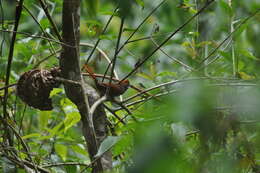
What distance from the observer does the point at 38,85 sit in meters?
1.12

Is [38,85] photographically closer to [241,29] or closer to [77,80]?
[77,80]

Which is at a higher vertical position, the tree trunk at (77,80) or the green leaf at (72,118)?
the tree trunk at (77,80)

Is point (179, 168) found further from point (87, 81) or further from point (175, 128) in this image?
point (87, 81)

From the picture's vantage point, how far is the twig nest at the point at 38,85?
1.11 meters

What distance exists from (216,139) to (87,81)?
0.70 metres

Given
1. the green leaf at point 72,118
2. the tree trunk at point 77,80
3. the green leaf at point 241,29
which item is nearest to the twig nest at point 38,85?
the tree trunk at point 77,80

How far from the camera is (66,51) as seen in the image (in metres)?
0.96

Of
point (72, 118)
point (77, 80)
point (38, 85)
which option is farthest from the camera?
point (72, 118)

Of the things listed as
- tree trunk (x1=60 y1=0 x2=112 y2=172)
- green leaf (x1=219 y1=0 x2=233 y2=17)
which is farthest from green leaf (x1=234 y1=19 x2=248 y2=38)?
tree trunk (x1=60 y1=0 x2=112 y2=172)

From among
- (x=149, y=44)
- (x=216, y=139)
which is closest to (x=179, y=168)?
(x=216, y=139)

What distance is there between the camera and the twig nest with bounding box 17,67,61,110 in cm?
111

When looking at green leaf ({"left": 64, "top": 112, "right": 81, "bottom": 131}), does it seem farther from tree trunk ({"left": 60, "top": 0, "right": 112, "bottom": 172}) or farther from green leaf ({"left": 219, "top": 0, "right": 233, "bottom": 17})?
green leaf ({"left": 219, "top": 0, "right": 233, "bottom": 17})

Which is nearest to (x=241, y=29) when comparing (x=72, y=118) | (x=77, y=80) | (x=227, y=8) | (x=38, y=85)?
(x=227, y=8)

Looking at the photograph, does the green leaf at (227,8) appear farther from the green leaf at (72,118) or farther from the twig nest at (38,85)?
the green leaf at (72,118)
